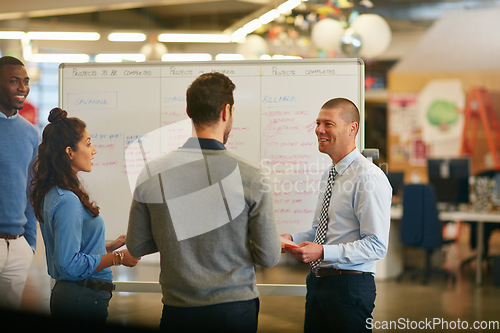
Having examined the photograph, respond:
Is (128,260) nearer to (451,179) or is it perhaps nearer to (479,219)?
(479,219)

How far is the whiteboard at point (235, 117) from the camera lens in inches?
130

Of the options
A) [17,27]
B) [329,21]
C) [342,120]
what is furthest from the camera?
[17,27]

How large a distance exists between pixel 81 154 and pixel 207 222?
3.71 ft

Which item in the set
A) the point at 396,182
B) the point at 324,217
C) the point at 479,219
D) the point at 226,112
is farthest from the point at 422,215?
the point at 226,112

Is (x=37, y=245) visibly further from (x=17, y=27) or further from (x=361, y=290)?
(x=17, y=27)

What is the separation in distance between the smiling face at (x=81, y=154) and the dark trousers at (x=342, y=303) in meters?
1.34

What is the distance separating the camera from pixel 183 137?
3.36 meters

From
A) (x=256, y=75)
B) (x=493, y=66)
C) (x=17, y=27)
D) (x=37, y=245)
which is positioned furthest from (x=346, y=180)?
(x=493, y=66)

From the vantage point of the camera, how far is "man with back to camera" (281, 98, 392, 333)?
2.52 meters

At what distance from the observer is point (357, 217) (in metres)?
2.59

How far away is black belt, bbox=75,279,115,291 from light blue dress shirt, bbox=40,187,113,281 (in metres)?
0.03

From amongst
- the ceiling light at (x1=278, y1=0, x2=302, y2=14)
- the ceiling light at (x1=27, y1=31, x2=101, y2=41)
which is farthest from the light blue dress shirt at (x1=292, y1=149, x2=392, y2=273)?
the ceiling light at (x1=27, y1=31, x2=101, y2=41)

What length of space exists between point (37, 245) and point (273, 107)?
64.2 inches

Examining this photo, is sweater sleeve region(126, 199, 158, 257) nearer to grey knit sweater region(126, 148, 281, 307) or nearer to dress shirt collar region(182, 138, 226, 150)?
grey knit sweater region(126, 148, 281, 307)
